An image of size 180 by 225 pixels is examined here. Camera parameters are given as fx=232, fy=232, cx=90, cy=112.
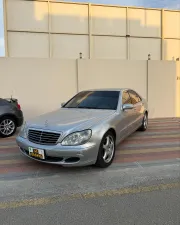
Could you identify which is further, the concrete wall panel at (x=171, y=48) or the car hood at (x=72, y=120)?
the concrete wall panel at (x=171, y=48)

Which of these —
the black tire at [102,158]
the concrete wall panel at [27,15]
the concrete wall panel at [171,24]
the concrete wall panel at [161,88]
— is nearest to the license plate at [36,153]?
the black tire at [102,158]

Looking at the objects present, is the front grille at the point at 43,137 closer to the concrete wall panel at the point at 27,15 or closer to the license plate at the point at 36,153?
the license plate at the point at 36,153

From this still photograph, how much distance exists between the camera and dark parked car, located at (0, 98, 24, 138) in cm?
677

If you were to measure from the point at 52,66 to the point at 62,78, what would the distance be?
607 millimetres

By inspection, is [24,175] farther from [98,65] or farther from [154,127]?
[98,65]

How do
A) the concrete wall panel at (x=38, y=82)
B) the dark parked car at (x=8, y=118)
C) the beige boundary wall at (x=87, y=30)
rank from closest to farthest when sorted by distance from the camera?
the dark parked car at (x=8, y=118), the concrete wall panel at (x=38, y=82), the beige boundary wall at (x=87, y=30)

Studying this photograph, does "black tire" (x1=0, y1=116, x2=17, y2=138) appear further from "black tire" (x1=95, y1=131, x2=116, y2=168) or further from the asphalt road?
"black tire" (x1=95, y1=131, x2=116, y2=168)

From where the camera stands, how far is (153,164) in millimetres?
4590

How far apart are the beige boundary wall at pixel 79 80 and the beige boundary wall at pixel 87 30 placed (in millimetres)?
3352

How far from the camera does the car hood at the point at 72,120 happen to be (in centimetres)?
400

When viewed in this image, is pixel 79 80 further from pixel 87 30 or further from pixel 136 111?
pixel 87 30

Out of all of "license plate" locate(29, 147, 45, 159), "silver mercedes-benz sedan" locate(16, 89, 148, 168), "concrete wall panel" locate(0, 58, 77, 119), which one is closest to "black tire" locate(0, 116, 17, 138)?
"concrete wall panel" locate(0, 58, 77, 119)

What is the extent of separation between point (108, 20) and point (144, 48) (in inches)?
107

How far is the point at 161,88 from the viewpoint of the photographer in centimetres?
1066
